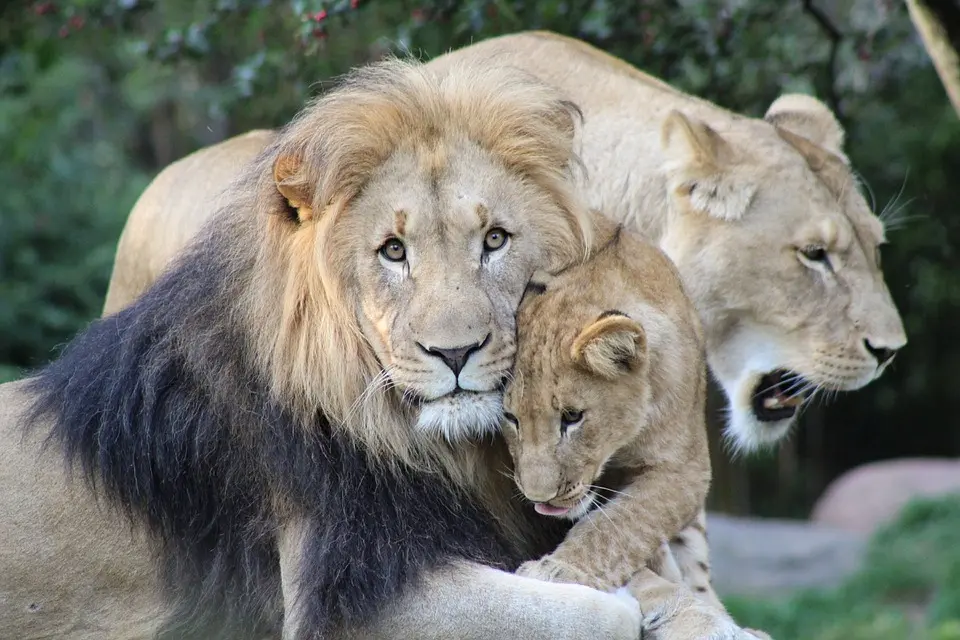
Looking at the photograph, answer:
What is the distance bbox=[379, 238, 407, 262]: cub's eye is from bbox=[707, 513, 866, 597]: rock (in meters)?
5.86

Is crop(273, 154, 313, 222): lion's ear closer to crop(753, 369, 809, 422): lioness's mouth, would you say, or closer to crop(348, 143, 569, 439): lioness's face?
crop(348, 143, 569, 439): lioness's face

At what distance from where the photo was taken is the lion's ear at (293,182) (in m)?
3.48

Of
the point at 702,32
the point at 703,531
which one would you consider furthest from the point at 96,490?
the point at 702,32

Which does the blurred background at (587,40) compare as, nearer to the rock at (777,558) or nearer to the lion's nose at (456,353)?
the rock at (777,558)

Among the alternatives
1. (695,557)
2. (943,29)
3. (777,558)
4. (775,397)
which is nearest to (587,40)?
(943,29)

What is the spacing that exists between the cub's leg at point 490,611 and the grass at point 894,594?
3.89 metres

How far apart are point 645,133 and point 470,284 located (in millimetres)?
1714

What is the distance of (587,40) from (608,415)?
2.85 m

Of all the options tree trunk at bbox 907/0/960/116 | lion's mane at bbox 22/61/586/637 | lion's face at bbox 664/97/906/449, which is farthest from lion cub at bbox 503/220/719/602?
tree trunk at bbox 907/0/960/116

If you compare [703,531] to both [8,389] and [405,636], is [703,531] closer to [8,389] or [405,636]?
[405,636]

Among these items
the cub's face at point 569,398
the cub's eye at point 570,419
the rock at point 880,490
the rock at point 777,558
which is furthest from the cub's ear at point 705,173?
the rock at point 880,490

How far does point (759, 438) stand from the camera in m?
4.78

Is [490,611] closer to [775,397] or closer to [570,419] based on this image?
[570,419]

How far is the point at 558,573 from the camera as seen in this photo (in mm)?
3486
